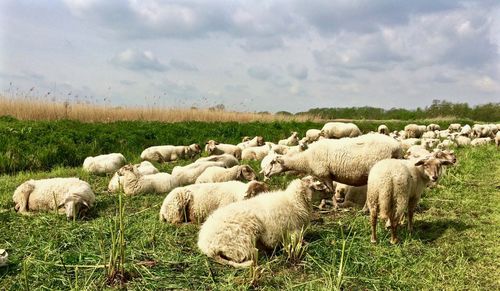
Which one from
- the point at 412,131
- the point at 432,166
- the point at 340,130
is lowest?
the point at 412,131

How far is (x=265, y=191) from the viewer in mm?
6844

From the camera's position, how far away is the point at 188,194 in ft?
23.5

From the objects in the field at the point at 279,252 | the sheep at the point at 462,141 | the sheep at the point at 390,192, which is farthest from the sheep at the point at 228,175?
the sheep at the point at 462,141

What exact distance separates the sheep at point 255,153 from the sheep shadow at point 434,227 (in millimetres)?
8107

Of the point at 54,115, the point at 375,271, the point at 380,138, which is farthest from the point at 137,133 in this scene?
the point at 375,271

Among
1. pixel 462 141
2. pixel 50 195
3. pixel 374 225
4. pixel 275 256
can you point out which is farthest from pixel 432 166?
pixel 462 141

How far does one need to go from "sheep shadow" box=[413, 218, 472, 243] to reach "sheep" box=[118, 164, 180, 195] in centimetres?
515

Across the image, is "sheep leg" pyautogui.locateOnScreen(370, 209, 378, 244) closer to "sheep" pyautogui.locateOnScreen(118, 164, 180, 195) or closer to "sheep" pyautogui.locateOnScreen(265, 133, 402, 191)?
"sheep" pyautogui.locateOnScreen(265, 133, 402, 191)

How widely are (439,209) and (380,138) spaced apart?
1.73m

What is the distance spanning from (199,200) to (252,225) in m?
2.04

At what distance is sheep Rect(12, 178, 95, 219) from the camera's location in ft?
24.6

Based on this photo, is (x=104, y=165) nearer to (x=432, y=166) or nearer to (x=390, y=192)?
(x=390, y=192)

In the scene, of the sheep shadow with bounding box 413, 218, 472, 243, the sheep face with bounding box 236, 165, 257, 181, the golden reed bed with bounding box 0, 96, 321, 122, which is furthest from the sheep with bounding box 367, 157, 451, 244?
the golden reed bed with bounding box 0, 96, 321, 122

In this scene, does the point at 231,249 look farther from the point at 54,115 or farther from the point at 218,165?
the point at 54,115
